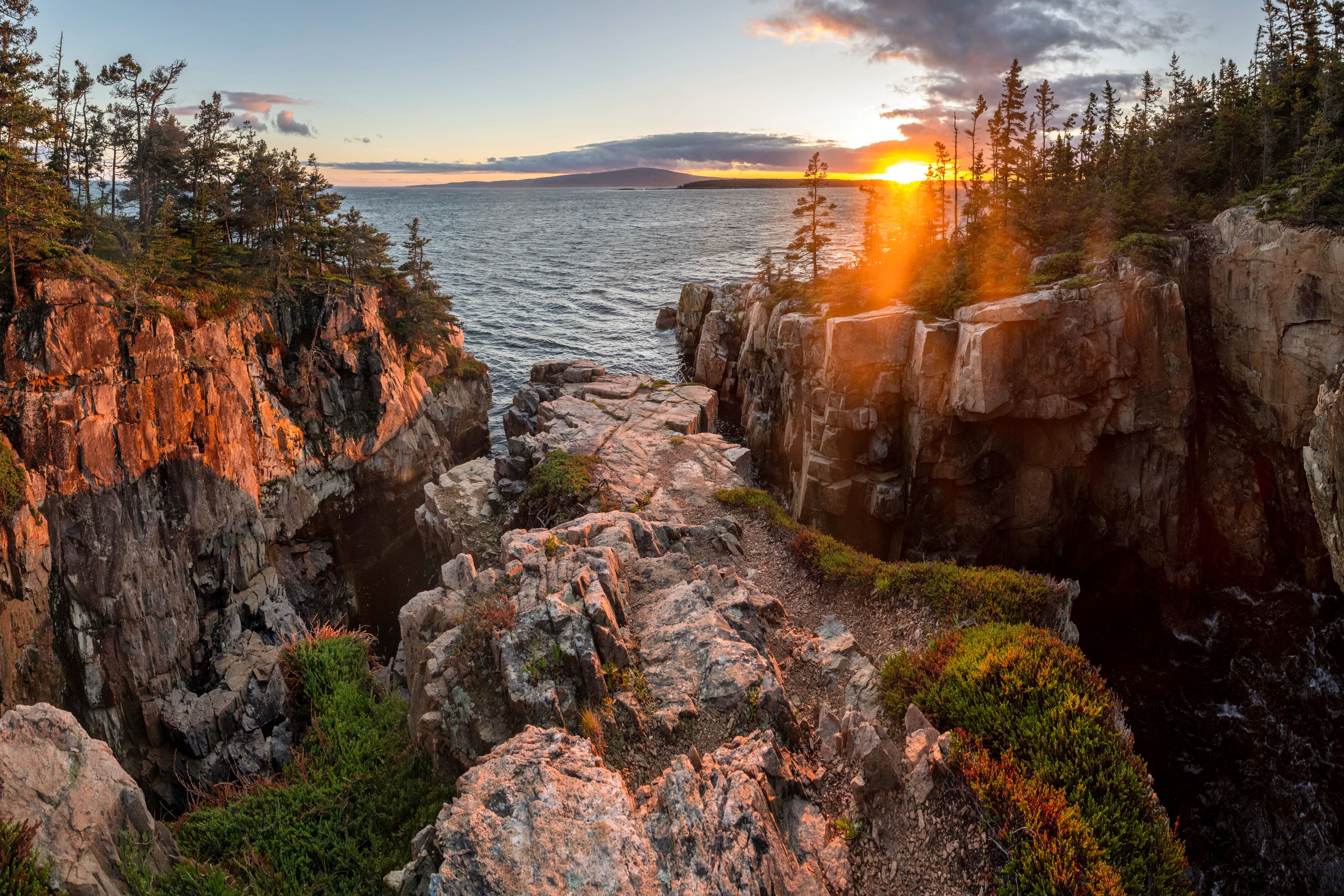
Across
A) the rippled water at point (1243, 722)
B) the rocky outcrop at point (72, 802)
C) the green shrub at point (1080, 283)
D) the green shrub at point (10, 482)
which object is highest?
the green shrub at point (1080, 283)

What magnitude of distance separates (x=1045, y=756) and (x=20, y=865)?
1422 centimetres

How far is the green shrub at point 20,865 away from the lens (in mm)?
7230

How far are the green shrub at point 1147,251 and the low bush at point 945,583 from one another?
17.9m

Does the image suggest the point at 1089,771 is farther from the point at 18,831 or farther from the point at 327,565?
the point at 327,565

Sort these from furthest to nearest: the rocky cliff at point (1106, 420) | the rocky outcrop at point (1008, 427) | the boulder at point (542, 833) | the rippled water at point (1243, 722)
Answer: the rocky outcrop at point (1008, 427) < the rocky cliff at point (1106, 420) < the rippled water at point (1243, 722) < the boulder at point (542, 833)

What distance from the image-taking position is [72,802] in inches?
341

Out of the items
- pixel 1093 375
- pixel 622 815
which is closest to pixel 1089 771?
pixel 622 815

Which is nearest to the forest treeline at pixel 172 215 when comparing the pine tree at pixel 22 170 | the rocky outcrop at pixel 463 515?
the pine tree at pixel 22 170

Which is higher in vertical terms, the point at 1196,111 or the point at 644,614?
the point at 1196,111

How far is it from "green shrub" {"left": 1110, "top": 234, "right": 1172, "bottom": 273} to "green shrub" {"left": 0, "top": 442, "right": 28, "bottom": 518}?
44.0 metres

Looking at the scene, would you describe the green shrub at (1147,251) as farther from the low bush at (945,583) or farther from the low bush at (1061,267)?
the low bush at (945,583)

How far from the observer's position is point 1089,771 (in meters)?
10.1

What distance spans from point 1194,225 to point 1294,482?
13.0 m

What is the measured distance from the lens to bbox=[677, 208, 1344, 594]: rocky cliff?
26078 millimetres
